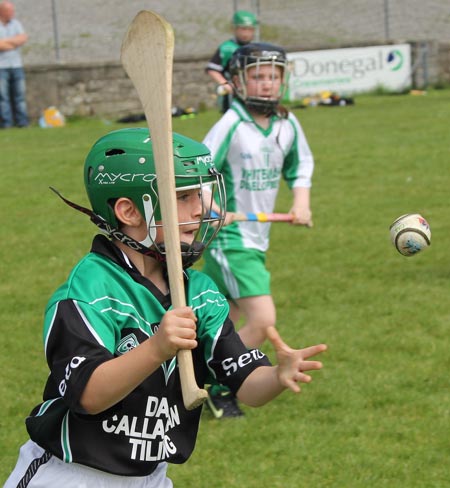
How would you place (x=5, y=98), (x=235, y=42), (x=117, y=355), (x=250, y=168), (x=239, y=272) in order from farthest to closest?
(x=5, y=98) < (x=235, y=42) < (x=250, y=168) < (x=239, y=272) < (x=117, y=355)

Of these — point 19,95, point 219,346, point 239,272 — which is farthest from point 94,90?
point 219,346

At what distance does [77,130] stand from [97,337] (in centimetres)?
1572

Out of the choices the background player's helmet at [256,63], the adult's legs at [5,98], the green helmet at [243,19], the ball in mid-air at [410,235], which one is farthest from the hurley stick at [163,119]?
the adult's legs at [5,98]

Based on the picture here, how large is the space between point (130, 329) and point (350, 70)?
20751 mm

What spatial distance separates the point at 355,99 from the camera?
74.1 feet

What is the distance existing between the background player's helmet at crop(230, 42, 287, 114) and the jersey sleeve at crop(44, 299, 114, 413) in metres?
3.32

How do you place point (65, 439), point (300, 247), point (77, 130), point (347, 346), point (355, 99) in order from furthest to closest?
1. point (355, 99)
2. point (77, 130)
3. point (300, 247)
4. point (347, 346)
5. point (65, 439)

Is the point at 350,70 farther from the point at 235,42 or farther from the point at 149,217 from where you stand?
the point at 149,217

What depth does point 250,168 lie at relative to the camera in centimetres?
609

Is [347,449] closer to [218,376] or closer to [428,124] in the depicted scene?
[218,376]

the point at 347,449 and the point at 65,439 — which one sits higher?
the point at 65,439

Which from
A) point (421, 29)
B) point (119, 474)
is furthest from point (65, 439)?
point (421, 29)

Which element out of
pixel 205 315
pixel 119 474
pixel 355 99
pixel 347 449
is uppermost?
pixel 205 315

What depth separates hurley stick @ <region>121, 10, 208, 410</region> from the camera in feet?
8.74
